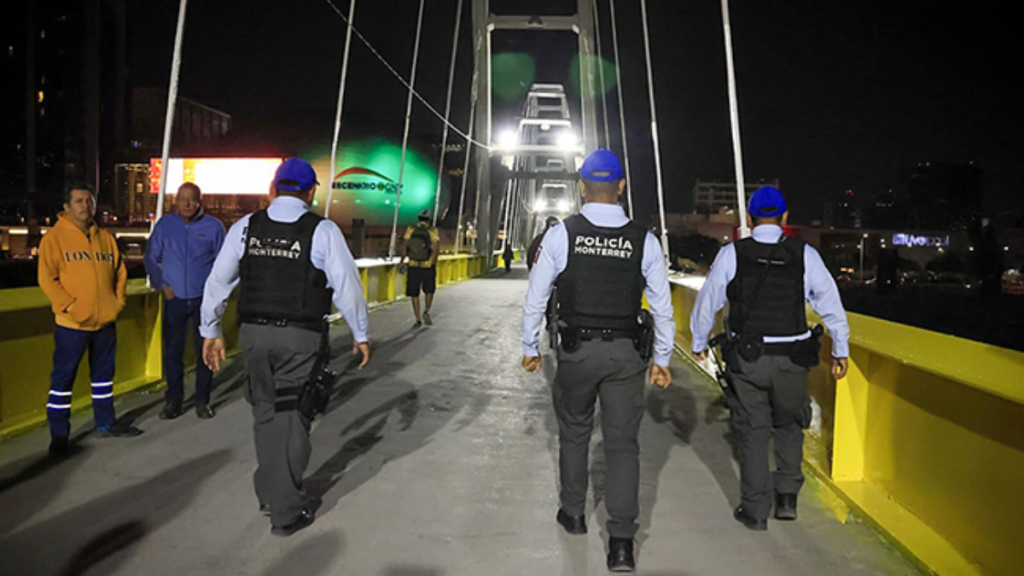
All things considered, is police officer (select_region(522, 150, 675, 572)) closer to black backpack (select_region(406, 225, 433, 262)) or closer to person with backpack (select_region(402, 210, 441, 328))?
person with backpack (select_region(402, 210, 441, 328))

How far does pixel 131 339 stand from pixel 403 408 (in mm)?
2360

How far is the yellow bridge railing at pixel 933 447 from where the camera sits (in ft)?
9.83

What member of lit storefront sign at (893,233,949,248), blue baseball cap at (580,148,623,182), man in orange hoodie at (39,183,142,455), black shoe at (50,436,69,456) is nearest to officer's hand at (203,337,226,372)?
man in orange hoodie at (39,183,142,455)

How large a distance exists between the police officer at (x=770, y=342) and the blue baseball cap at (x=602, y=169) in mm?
731

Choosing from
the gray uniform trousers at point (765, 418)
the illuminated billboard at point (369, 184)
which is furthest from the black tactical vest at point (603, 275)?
the illuminated billboard at point (369, 184)

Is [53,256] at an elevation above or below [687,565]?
above

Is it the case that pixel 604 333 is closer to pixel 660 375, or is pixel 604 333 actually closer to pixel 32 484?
pixel 660 375

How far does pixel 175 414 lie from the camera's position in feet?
18.4

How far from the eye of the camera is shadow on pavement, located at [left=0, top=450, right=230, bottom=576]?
10.3ft

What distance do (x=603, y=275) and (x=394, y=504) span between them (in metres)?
1.59

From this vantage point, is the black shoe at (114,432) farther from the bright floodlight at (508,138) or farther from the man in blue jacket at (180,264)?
the bright floodlight at (508,138)

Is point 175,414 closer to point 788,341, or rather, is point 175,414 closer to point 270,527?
point 270,527

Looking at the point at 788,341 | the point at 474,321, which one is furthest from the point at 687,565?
the point at 474,321

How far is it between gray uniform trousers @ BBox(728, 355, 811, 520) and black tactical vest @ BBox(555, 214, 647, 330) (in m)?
0.74
